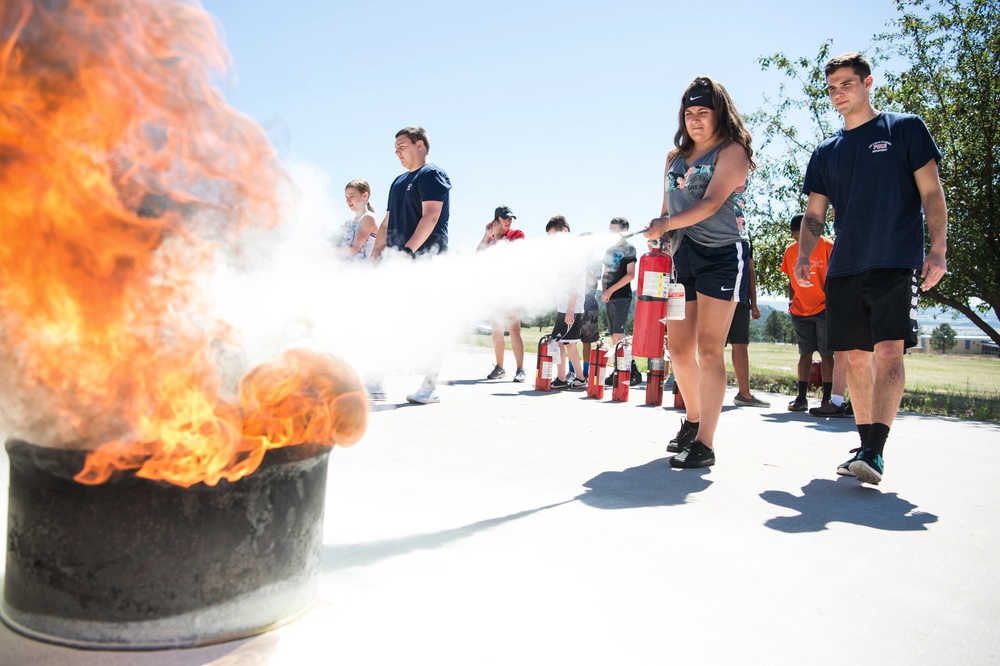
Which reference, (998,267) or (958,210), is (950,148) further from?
(998,267)

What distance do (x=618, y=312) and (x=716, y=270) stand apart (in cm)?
481

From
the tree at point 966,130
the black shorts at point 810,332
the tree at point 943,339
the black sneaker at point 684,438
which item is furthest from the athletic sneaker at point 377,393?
the tree at point 943,339

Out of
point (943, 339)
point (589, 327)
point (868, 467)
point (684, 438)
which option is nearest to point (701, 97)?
point (684, 438)

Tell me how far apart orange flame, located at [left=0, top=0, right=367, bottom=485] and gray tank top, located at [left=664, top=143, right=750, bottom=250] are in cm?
301

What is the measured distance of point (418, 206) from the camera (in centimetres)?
688

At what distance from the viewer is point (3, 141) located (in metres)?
2.04

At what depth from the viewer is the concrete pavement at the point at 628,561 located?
81.2 inches

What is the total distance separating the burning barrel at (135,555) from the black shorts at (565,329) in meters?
→ 7.04

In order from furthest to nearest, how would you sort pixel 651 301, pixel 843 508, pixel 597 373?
pixel 597 373
pixel 651 301
pixel 843 508

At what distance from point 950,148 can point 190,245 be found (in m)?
15.1

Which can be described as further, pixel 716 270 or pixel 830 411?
pixel 830 411

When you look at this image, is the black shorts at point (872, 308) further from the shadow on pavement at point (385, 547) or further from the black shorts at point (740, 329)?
the black shorts at point (740, 329)

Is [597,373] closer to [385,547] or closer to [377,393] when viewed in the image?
[377,393]

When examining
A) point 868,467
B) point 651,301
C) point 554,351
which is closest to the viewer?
point 868,467
